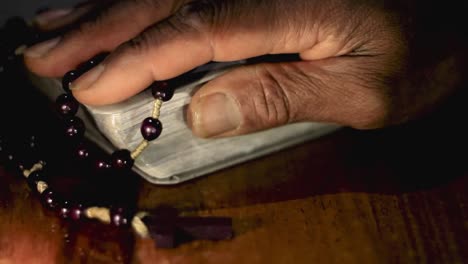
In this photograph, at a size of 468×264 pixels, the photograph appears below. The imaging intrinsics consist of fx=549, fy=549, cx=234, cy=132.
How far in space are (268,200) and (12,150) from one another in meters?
0.43

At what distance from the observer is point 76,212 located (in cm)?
80

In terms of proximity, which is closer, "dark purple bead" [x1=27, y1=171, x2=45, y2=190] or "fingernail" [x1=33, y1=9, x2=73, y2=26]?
"dark purple bead" [x1=27, y1=171, x2=45, y2=190]

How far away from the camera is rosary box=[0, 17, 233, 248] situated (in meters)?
0.77

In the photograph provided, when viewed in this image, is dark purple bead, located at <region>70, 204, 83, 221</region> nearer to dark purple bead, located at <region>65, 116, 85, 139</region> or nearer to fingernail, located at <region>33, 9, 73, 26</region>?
dark purple bead, located at <region>65, 116, 85, 139</region>

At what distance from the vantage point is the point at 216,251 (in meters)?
0.78

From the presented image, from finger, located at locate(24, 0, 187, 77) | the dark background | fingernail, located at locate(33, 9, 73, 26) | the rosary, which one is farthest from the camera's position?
the dark background

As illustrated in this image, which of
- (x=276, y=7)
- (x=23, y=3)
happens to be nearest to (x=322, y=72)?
(x=276, y=7)

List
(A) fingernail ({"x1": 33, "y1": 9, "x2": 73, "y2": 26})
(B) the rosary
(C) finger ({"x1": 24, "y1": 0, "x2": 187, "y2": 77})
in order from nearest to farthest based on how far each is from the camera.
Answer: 1. (B) the rosary
2. (C) finger ({"x1": 24, "y1": 0, "x2": 187, "y2": 77})
3. (A) fingernail ({"x1": 33, "y1": 9, "x2": 73, "y2": 26})

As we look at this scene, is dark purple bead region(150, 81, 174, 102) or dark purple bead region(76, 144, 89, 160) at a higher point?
dark purple bead region(150, 81, 174, 102)

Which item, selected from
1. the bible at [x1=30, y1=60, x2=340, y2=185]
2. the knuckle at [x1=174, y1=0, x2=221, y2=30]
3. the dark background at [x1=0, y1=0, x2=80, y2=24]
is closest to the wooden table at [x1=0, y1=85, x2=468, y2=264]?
the bible at [x1=30, y1=60, x2=340, y2=185]

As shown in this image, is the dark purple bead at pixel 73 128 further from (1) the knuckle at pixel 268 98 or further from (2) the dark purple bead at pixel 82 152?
(1) the knuckle at pixel 268 98

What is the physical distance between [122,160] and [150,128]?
0.22ft

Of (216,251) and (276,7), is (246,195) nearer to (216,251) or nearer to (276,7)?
(216,251)

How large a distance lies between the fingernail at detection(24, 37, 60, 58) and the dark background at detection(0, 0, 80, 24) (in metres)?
0.59
